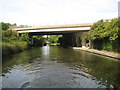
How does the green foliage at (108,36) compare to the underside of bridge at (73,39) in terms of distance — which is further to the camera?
the underside of bridge at (73,39)

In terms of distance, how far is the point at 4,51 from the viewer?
24.1 metres

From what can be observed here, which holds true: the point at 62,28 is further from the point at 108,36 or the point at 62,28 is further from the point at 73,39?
the point at 108,36

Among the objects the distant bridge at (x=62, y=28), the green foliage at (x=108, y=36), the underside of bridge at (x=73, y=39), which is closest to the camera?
the green foliage at (x=108, y=36)

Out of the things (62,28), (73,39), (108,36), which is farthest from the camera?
(73,39)

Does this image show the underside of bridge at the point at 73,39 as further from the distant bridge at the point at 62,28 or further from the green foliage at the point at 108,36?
the green foliage at the point at 108,36

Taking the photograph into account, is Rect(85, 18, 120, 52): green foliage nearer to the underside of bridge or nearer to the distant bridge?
the distant bridge

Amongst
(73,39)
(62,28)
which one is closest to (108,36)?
(62,28)

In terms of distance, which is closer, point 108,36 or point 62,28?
point 108,36

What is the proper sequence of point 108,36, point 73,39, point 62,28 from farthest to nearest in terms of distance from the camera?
point 73,39, point 62,28, point 108,36

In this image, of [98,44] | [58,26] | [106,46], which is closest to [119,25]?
[106,46]

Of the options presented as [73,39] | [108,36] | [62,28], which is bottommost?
[108,36]

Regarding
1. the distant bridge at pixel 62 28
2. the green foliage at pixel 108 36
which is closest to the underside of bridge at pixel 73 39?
the distant bridge at pixel 62 28

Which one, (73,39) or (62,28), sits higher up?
(62,28)

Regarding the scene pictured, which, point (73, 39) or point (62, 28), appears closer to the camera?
point (62, 28)
